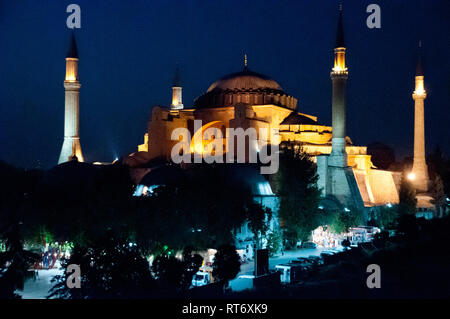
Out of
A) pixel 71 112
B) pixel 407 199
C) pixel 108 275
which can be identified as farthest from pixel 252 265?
pixel 71 112

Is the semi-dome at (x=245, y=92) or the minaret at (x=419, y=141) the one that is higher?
the semi-dome at (x=245, y=92)

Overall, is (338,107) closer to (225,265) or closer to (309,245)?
(309,245)

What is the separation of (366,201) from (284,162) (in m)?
5.91

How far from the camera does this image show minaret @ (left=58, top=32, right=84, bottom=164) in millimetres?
31047

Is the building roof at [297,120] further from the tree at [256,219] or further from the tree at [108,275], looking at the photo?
the tree at [108,275]

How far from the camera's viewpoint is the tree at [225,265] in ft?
47.5

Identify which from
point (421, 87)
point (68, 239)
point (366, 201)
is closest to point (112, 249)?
point (68, 239)

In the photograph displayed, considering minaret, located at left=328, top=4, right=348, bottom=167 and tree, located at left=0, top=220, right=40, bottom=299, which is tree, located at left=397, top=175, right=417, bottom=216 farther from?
tree, located at left=0, top=220, right=40, bottom=299

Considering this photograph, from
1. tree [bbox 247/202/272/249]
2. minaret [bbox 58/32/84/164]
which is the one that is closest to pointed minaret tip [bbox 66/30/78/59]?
minaret [bbox 58/32/84/164]

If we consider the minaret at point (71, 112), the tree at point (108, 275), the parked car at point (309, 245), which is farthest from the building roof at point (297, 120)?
the tree at point (108, 275)

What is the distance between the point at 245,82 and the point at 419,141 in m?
10.2

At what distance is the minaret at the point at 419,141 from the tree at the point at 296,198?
30.8 feet

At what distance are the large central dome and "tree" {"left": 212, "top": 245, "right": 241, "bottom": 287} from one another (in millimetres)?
20583

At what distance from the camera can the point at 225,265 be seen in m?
14.5
